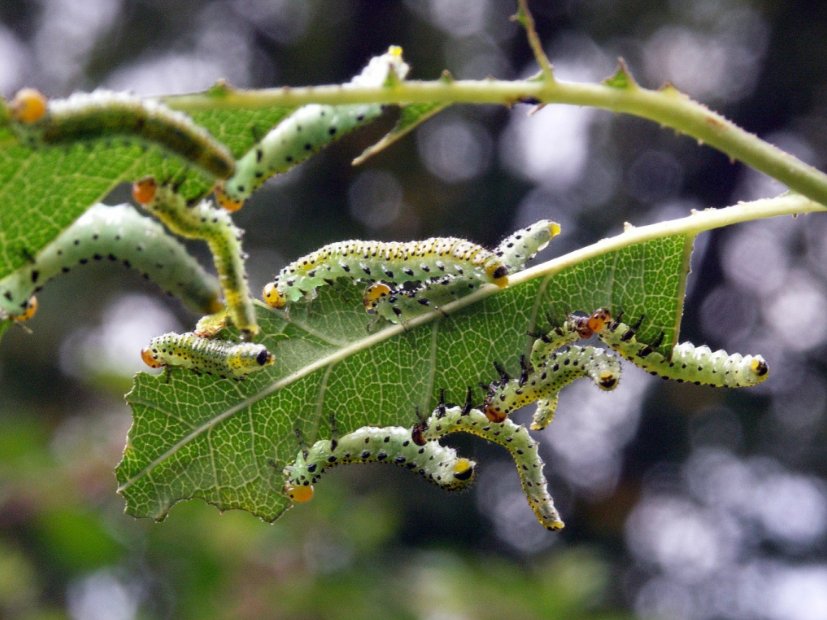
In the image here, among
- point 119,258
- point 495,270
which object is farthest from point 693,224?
point 119,258

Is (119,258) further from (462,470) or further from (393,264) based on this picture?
(462,470)

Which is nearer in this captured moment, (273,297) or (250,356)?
(250,356)

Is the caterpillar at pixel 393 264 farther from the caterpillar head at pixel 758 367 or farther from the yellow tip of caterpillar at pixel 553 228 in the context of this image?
the caterpillar head at pixel 758 367

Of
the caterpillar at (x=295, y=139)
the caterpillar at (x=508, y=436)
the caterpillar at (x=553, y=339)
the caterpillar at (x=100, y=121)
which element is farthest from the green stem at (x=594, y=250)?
the caterpillar at (x=100, y=121)

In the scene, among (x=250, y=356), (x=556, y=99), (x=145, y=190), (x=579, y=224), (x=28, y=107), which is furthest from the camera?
(x=579, y=224)

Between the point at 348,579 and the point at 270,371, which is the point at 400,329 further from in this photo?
the point at 348,579

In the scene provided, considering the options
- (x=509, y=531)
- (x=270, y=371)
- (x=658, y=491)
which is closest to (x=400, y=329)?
(x=270, y=371)
